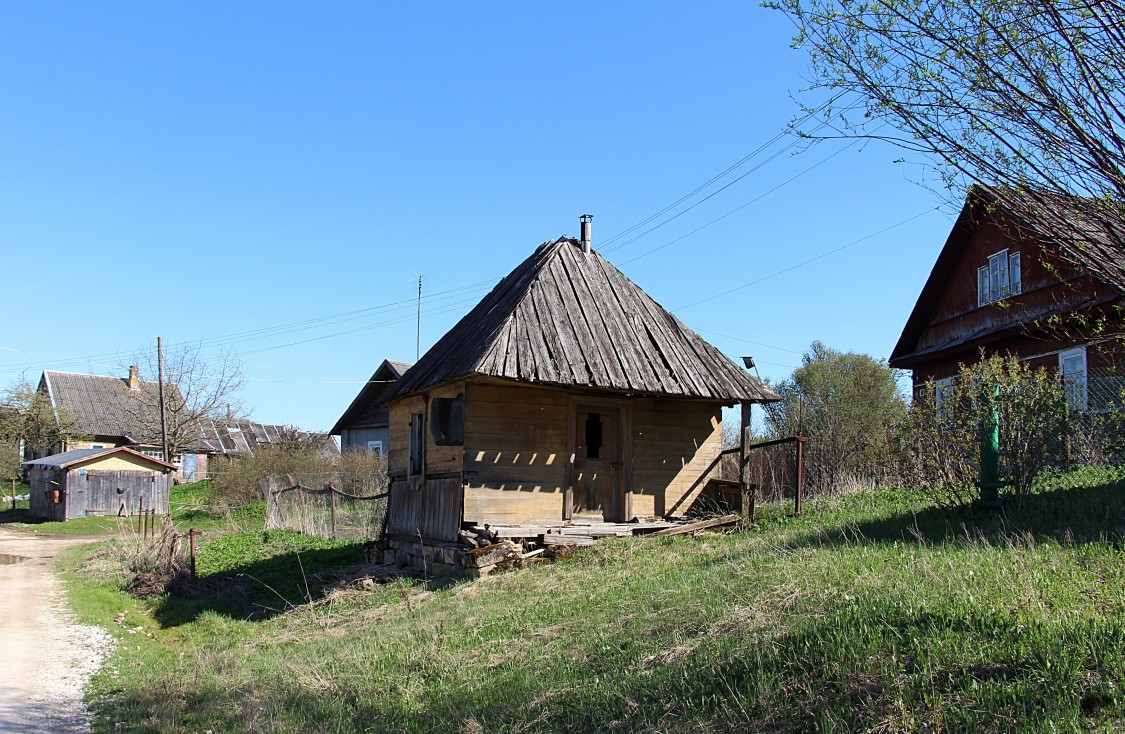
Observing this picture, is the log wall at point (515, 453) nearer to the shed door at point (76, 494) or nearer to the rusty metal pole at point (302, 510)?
the rusty metal pole at point (302, 510)

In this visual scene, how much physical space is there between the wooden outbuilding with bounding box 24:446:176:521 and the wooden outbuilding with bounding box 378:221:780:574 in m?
23.0

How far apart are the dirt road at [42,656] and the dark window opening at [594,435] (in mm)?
7862

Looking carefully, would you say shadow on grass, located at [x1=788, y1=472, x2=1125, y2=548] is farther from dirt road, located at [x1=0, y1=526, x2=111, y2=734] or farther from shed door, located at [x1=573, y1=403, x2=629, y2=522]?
dirt road, located at [x1=0, y1=526, x2=111, y2=734]

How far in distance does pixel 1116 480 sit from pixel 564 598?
6797 mm

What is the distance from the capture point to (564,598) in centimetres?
988

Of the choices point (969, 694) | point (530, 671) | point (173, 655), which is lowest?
point (173, 655)

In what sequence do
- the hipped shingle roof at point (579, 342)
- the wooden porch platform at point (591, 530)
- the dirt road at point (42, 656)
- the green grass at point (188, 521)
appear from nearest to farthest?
the dirt road at point (42, 656)
the wooden porch platform at point (591, 530)
the hipped shingle roof at point (579, 342)
the green grass at point (188, 521)

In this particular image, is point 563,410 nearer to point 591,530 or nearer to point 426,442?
point 591,530

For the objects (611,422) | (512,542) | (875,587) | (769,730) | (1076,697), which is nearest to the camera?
(1076,697)

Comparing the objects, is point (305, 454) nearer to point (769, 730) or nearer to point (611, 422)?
point (611, 422)

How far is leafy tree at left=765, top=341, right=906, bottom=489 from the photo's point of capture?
19.2m

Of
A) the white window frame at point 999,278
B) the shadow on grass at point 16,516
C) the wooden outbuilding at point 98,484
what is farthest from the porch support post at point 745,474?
the shadow on grass at point 16,516

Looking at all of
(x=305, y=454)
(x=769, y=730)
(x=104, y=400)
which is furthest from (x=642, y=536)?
(x=104, y=400)

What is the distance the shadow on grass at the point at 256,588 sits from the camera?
15.6 metres
